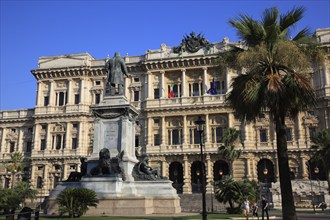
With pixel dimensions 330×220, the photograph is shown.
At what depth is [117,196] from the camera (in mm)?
20750

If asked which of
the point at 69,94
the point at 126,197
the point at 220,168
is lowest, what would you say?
the point at 126,197

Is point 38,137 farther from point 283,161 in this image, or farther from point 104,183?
point 283,161

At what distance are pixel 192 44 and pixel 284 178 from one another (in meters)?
44.9

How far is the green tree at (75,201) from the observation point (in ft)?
61.9

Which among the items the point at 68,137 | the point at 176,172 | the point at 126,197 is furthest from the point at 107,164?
the point at 68,137

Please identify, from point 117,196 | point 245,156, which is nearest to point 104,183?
point 117,196

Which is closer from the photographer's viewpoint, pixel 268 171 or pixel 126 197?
pixel 126 197

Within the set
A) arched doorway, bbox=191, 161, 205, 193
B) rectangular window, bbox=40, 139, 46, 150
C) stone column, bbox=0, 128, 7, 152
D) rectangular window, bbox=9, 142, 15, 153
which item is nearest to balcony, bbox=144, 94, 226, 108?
arched doorway, bbox=191, 161, 205, 193

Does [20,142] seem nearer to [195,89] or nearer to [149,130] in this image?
[149,130]

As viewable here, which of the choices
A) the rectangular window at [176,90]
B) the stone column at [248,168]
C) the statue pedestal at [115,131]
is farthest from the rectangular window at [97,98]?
the statue pedestal at [115,131]

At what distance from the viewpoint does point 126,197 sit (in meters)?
20.6

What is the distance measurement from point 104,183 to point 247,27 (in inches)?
475

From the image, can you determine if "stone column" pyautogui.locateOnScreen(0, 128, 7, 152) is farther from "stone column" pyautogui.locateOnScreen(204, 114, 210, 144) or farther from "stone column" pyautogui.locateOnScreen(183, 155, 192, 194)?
"stone column" pyautogui.locateOnScreen(204, 114, 210, 144)

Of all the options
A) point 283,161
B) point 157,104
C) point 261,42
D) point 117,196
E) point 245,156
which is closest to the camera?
point 283,161
